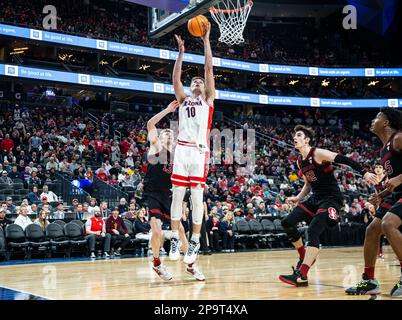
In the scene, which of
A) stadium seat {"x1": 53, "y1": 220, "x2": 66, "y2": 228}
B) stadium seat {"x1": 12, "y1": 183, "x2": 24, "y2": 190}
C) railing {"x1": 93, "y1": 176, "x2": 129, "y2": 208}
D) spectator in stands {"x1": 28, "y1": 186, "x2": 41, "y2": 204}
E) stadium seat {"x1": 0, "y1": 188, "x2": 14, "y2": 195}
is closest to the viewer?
stadium seat {"x1": 53, "y1": 220, "x2": 66, "y2": 228}

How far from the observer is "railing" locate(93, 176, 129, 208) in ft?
54.9

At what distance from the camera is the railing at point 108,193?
658 inches

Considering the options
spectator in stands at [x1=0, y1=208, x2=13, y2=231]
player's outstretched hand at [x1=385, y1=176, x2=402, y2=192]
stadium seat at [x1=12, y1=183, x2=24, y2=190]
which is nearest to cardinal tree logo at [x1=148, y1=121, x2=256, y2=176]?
stadium seat at [x1=12, y1=183, x2=24, y2=190]

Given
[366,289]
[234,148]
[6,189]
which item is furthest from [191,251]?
[234,148]

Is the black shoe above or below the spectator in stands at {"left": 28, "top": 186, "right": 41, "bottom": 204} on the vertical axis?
below

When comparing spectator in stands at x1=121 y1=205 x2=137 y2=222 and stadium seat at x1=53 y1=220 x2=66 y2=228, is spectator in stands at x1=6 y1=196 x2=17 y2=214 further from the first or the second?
spectator in stands at x1=121 y1=205 x2=137 y2=222

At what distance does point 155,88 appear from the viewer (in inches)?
1094

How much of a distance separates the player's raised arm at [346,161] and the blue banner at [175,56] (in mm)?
20521

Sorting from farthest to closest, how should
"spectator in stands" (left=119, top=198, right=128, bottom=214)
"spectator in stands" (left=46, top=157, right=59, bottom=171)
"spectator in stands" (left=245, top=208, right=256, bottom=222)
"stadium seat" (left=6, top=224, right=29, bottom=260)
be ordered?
"spectator in stands" (left=46, top=157, right=59, bottom=171) < "spectator in stands" (left=245, top=208, right=256, bottom=222) < "spectator in stands" (left=119, top=198, right=128, bottom=214) < "stadium seat" (left=6, top=224, right=29, bottom=260)

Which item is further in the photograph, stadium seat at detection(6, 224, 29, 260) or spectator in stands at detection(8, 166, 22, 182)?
spectator in stands at detection(8, 166, 22, 182)

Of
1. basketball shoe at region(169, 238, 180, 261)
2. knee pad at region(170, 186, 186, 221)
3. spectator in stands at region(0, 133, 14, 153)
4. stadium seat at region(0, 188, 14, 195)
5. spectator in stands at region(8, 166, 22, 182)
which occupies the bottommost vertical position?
basketball shoe at region(169, 238, 180, 261)

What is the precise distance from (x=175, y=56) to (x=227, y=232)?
15.4 meters

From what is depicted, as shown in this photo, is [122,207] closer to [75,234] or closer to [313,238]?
[75,234]

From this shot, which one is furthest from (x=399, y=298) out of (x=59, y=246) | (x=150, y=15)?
(x=59, y=246)
